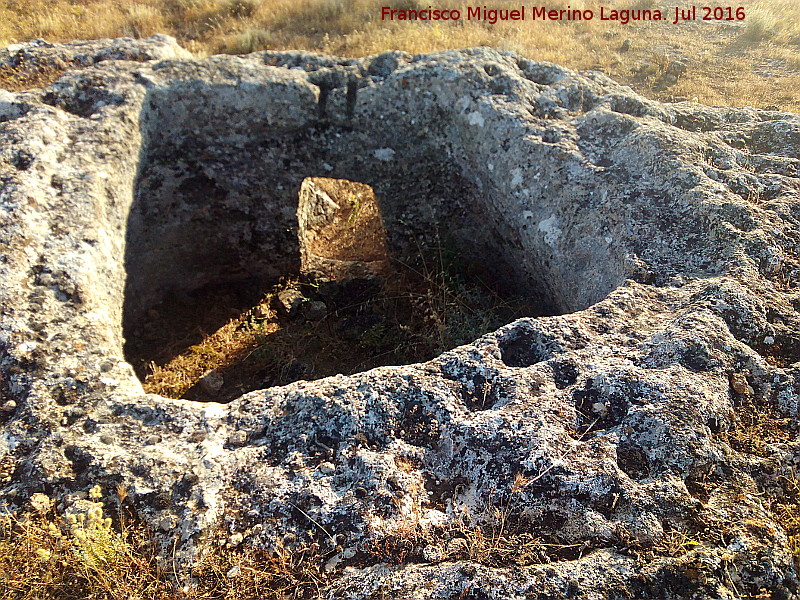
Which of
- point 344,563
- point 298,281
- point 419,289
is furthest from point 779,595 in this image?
point 298,281

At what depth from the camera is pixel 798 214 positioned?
282 centimetres

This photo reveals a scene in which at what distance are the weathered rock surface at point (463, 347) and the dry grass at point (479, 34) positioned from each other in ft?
16.7

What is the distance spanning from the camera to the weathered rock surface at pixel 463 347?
177 cm

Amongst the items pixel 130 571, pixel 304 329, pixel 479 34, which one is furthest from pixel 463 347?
pixel 479 34

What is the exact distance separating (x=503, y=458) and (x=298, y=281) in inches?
128

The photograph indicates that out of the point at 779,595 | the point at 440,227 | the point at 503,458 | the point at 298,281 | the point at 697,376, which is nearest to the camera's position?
the point at 779,595

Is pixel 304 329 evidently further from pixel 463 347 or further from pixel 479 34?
pixel 479 34

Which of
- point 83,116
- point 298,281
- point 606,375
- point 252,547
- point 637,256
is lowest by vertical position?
point 298,281

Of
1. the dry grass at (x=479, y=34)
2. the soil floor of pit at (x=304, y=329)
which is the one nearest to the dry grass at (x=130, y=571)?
the soil floor of pit at (x=304, y=329)

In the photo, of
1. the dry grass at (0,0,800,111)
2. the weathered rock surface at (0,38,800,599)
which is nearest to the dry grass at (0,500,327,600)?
the weathered rock surface at (0,38,800,599)

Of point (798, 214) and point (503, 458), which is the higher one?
point (798, 214)

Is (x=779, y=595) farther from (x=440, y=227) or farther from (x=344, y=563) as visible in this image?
(x=440, y=227)

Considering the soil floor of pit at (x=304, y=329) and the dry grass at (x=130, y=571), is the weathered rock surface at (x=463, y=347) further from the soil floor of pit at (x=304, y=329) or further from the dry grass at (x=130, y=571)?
the soil floor of pit at (x=304, y=329)

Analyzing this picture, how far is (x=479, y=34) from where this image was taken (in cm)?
917
